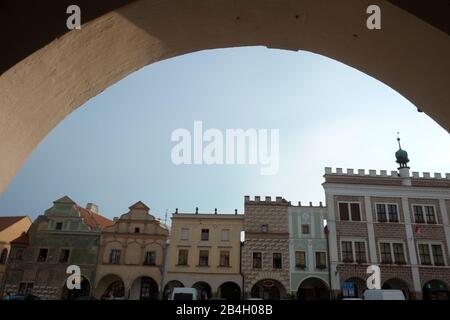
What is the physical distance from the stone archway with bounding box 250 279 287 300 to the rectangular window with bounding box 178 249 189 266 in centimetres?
548

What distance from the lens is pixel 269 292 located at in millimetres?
26969

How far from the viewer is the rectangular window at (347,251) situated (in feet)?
83.4

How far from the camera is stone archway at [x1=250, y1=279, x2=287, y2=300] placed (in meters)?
26.7

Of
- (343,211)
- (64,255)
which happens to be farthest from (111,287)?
(343,211)

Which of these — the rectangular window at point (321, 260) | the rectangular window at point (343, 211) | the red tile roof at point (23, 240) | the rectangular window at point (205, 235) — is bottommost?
the rectangular window at point (321, 260)

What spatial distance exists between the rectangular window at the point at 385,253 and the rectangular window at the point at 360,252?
4.02 feet

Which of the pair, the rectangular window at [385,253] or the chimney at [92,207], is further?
the chimney at [92,207]

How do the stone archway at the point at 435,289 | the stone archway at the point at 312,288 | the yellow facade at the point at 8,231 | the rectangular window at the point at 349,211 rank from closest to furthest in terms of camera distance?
the stone archway at the point at 435,289, the stone archway at the point at 312,288, the rectangular window at the point at 349,211, the yellow facade at the point at 8,231

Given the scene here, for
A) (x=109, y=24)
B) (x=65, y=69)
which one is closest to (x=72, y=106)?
(x=65, y=69)

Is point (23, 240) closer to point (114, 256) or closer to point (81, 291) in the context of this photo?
point (81, 291)

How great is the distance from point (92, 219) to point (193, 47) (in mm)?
32916

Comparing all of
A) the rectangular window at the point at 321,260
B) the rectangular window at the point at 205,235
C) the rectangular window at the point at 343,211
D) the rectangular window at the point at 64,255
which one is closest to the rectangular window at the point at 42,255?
the rectangular window at the point at 64,255

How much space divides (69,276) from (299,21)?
96.8 ft

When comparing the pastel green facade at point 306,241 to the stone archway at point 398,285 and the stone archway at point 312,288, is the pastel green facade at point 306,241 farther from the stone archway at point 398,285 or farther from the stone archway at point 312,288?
the stone archway at point 398,285
